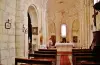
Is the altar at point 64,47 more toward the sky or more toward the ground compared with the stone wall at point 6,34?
more toward the ground

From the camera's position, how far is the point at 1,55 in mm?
7070

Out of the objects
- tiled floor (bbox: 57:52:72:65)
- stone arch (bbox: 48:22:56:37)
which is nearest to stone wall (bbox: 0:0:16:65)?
tiled floor (bbox: 57:52:72:65)

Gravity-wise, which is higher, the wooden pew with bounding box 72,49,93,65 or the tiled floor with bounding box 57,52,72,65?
the wooden pew with bounding box 72,49,93,65

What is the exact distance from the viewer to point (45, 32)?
16.3 meters

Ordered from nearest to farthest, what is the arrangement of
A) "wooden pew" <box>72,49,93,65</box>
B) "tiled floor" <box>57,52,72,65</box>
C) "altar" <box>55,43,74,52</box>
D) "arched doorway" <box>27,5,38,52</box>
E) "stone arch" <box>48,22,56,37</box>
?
"wooden pew" <box>72,49,93,65</box>
"tiled floor" <box>57,52,72,65</box>
"arched doorway" <box>27,5,38,52</box>
"altar" <box>55,43,74,52</box>
"stone arch" <box>48,22,56,37</box>

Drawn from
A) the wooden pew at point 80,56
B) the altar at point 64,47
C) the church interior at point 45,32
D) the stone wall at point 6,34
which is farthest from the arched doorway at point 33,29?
the wooden pew at point 80,56

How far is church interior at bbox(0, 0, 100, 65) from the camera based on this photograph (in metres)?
7.37

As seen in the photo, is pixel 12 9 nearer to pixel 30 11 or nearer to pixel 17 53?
pixel 17 53

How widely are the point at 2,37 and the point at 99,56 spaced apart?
396cm

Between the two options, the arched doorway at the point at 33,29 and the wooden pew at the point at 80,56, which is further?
the arched doorway at the point at 33,29

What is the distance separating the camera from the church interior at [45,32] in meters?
7.37

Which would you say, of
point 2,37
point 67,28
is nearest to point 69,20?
point 67,28

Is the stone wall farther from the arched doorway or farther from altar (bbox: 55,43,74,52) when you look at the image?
altar (bbox: 55,43,74,52)

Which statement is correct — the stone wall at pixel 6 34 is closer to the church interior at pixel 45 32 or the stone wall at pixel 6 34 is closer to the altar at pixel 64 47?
the church interior at pixel 45 32
